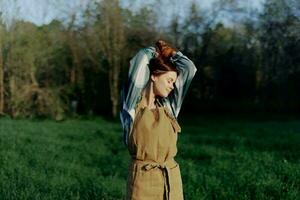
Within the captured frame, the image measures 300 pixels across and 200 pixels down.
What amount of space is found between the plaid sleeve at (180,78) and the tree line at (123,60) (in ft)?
86.9

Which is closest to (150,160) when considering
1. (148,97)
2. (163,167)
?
(163,167)

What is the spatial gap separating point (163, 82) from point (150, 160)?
1.63ft

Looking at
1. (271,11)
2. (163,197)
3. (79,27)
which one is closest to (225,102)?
(271,11)

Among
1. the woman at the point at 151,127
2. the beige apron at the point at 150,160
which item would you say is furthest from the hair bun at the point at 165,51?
→ the beige apron at the point at 150,160

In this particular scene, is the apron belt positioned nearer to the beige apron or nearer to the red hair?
the beige apron

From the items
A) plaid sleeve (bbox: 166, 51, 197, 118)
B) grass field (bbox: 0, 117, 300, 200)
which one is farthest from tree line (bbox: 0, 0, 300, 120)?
plaid sleeve (bbox: 166, 51, 197, 118)

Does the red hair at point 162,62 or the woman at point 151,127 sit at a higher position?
the red hair at point 162,62

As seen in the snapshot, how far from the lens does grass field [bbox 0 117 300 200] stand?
7.08 m

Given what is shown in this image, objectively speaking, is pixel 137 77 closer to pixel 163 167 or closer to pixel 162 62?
pixel 162 62

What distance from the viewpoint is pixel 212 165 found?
10172mm

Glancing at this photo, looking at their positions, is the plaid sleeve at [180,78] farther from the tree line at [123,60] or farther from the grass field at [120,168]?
the tree line at [123,60]

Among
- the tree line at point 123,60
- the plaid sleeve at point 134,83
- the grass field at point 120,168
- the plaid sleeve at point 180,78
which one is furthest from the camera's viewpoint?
the tree line at point 123,60

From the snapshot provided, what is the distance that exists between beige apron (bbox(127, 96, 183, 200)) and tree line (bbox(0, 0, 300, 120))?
2667cm

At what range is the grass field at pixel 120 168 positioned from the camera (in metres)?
7.08
